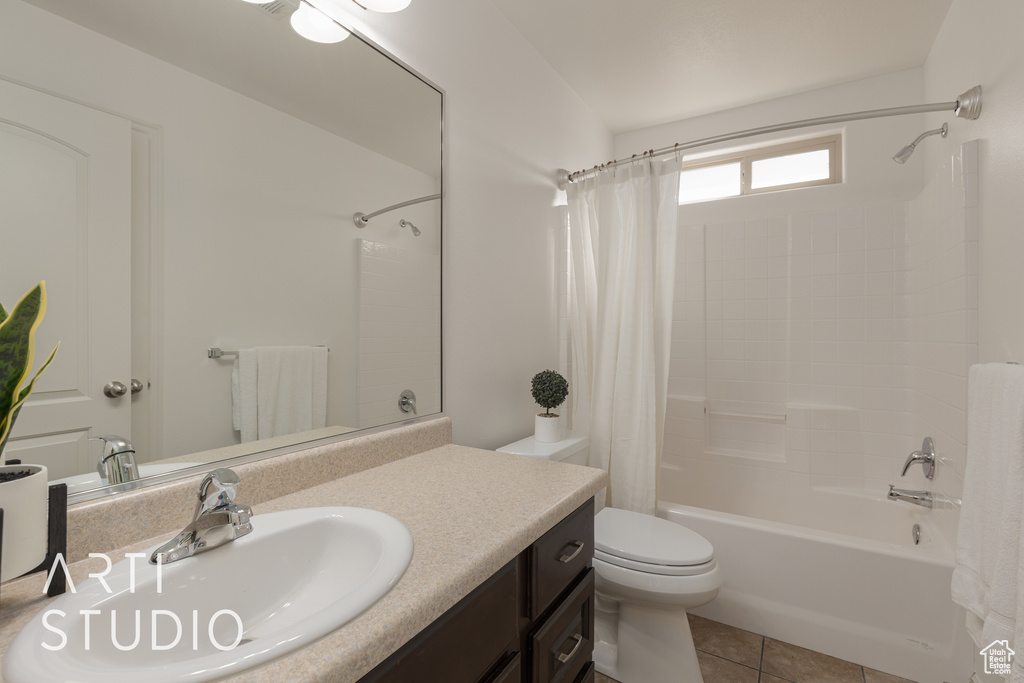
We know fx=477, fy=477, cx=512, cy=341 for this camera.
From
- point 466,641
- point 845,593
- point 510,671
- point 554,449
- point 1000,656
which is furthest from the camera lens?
point 554,449

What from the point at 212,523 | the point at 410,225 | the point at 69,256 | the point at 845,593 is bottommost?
the point at 845,593

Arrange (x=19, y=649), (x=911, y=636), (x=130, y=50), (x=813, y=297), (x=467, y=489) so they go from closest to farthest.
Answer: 1. (x=19, y=649)
2. (x=130, y=50)
3. (x=467, y=489)
4. (x=911, y=636)
5. (x=813, y=297)

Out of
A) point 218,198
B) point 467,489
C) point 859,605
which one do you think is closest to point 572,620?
point 467,489

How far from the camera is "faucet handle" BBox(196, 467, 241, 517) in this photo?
0.74 metres

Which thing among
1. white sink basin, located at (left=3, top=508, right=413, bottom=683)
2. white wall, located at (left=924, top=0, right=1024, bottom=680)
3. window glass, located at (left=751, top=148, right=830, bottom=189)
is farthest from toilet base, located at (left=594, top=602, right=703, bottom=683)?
window glass, located at (left=751, top=148, right=830, bottom=189)

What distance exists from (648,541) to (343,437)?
107 cm

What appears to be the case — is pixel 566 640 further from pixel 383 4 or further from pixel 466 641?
pixel 383 4

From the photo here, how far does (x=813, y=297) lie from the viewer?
2559mm

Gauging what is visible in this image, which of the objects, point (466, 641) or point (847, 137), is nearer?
point (466, 641)

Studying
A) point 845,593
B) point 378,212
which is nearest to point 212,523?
point 378,212

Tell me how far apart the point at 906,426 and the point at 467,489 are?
245cm

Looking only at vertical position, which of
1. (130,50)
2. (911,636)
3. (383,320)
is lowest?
(911,636)

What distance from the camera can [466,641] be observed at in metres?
0.72

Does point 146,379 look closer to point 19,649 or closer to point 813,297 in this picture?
point 19,649
